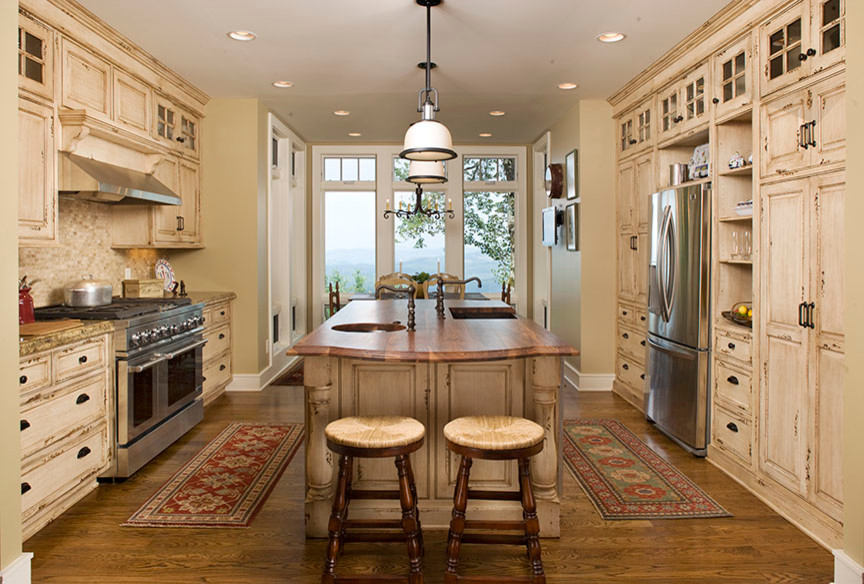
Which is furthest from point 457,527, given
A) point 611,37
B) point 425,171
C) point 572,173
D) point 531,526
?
point 572,173

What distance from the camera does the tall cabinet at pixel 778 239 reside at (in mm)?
2791

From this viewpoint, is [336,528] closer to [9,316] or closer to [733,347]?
[9,316]

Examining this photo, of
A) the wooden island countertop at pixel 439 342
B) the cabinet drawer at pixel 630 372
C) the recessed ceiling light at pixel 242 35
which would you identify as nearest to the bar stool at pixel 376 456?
the wooden island countertop at pixel 439 342

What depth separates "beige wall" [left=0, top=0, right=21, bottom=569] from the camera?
220cm

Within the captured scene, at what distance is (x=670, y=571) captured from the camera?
8.28 ft

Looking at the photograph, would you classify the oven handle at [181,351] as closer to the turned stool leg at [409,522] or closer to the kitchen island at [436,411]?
the kitchen island at [436,411]

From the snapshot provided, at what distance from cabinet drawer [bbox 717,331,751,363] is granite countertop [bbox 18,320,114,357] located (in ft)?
11.5

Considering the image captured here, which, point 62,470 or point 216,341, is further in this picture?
point 216,341

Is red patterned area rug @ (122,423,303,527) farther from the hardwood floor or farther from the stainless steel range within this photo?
the stainless steel range

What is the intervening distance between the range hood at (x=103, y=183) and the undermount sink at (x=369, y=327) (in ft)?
5.24

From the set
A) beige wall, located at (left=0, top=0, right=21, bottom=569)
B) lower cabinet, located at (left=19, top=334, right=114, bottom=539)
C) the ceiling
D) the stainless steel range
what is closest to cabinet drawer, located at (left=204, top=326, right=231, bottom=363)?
the stainless steel range

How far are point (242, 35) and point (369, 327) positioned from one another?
2.13 m

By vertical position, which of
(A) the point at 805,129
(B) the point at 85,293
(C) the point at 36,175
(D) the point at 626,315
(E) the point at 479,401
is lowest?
(E) the point at 479,401

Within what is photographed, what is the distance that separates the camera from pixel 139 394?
3.65m
